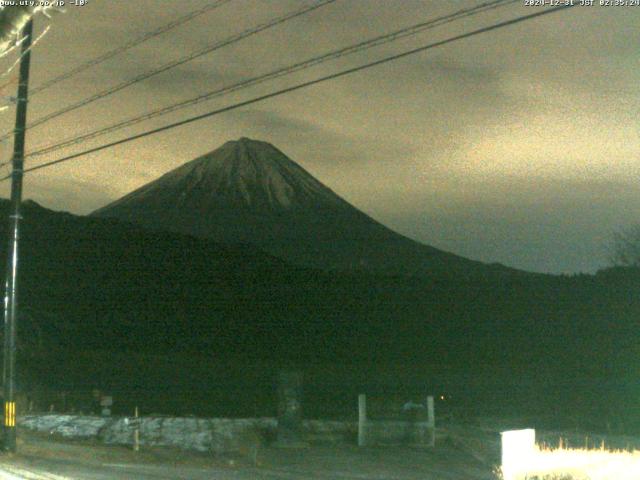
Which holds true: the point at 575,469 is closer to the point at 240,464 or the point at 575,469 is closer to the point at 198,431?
the point at 240,464

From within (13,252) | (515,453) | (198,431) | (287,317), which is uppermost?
(13,252)

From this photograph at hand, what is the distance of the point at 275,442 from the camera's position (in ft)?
79.2

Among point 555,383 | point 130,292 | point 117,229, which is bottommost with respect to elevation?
point 555,383

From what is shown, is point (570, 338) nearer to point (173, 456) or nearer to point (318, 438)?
point (318, 438)

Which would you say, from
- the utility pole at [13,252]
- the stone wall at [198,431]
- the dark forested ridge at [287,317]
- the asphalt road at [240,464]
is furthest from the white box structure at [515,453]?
the dark forested ridge at [287,317]

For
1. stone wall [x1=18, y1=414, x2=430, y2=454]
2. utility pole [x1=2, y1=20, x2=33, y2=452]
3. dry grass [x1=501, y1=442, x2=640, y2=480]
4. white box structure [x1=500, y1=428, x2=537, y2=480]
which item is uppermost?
utility pole [x1=2, y1=20, x2=33, y2=452]

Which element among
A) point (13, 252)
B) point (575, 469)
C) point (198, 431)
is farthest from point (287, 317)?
point (575, 469)

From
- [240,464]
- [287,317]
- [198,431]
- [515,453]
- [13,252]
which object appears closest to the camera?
[515,453]

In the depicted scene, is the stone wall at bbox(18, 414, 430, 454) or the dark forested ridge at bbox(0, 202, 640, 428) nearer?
the stone wall at bbox(18, 414, 430, 454)

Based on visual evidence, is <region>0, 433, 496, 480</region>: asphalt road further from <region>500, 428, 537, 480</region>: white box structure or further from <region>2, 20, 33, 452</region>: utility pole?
<region>500, 428, 537, 480</region>: white box structure

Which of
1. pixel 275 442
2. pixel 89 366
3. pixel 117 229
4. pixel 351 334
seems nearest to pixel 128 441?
pixel 275 442

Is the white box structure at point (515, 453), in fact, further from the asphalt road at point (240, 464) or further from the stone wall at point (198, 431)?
the stone wall at point (198, 431)

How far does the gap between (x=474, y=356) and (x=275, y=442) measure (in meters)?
58.9

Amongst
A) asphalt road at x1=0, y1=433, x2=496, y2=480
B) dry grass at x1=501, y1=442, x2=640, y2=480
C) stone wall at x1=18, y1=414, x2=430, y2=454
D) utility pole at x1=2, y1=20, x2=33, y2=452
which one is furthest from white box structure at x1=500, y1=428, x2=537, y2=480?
utility pole at x1=2, y1=20, x2=33, y2=452
